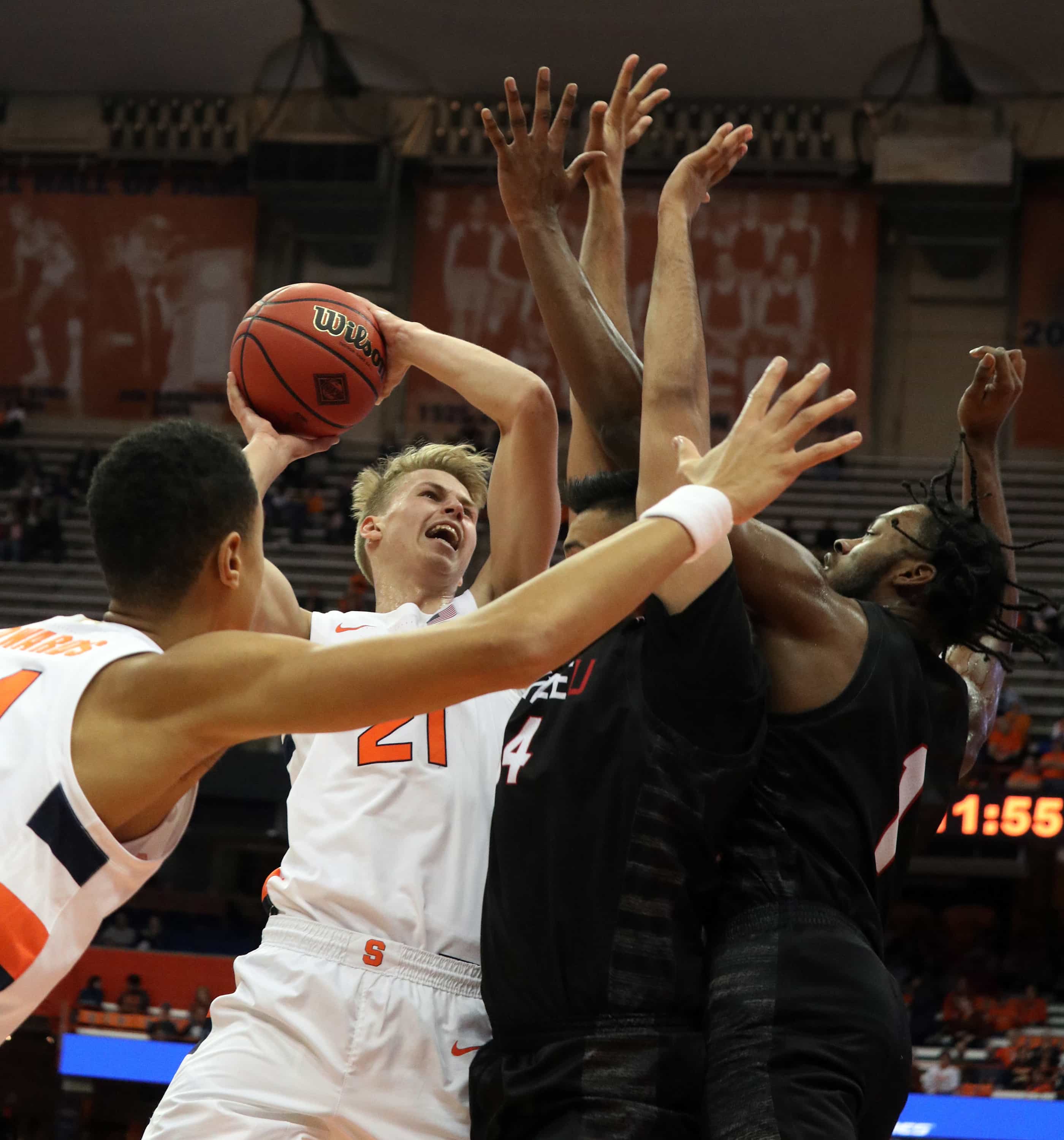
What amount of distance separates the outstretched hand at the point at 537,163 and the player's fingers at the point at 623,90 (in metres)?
0.16

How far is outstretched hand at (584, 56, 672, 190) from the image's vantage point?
12.6ft

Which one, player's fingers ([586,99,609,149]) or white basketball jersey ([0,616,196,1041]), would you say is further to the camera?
player's fingers ([586,99,609,149])

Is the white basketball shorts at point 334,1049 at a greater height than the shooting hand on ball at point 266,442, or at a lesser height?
lesser

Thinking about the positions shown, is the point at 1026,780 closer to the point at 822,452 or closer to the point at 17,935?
the point at 822,452

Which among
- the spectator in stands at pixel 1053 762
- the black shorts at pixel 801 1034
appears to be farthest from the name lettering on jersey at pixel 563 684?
the spectator in stands at pixel 1053 762

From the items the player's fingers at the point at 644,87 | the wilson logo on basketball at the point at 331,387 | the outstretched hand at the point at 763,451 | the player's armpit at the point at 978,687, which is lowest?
the player's armpit at the point at 978,687

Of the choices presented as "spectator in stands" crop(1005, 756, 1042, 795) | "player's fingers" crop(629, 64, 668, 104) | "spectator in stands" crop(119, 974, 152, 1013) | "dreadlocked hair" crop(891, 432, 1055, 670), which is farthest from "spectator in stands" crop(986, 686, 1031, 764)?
"dreadlocked hair" crop(891, 432, 1055, 670)

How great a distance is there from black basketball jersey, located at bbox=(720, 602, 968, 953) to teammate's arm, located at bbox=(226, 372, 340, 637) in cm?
137

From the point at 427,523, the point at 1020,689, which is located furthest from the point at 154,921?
the point at 427,523

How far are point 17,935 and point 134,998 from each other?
11.7 metres

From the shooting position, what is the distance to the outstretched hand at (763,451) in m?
2.66

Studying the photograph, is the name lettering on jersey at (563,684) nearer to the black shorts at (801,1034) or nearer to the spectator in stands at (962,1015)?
the black shorts at (801,1034)

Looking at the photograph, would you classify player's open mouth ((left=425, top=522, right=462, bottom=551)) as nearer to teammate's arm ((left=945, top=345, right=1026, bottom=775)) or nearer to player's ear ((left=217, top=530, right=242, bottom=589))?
teammate's arm ((left=945, top=345, right=1026, bottom=775))

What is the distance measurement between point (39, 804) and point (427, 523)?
202 centimetres
